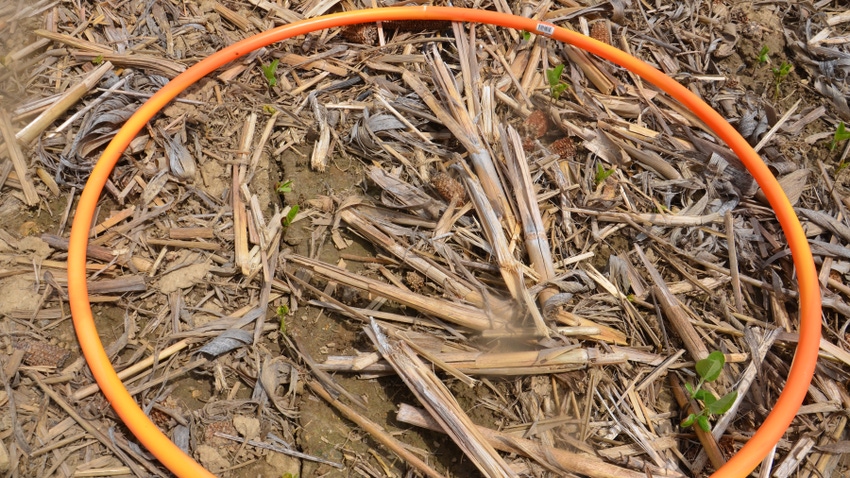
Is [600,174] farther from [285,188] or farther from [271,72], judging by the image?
[271,72]

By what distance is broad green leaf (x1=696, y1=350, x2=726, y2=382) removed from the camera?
8.46 feet

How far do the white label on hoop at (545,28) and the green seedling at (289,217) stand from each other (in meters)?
1.56

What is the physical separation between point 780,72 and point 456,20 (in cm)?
170

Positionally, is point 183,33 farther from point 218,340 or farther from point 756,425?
point 756,425

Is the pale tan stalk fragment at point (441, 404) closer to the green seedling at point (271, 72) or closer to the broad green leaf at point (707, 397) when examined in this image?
the broad green leaf at point (707, 397)

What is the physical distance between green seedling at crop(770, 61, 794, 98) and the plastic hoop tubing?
0.53m

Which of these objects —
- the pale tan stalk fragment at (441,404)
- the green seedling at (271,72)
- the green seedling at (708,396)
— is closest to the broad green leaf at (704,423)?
the green seedling at (708,396)

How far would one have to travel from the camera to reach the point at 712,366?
102 inches

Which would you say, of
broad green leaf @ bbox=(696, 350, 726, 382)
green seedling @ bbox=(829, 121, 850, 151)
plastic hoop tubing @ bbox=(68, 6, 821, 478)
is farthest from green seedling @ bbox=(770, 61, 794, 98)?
broad green leaf @ bbox=(696, 350, 726, 382)

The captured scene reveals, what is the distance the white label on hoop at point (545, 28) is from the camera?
333 cm

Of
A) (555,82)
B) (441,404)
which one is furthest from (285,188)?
(555,82)

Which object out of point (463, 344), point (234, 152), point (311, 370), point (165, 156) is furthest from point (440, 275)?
point (165, 156)

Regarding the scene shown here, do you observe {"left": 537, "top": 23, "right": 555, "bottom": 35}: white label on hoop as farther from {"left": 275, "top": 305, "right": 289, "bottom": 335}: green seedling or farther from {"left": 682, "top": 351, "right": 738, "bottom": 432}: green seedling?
{"left": 275, "top": 305, "right": 289, "bottom": 335}: green seedling

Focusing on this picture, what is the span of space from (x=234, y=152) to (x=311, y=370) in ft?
3.75
